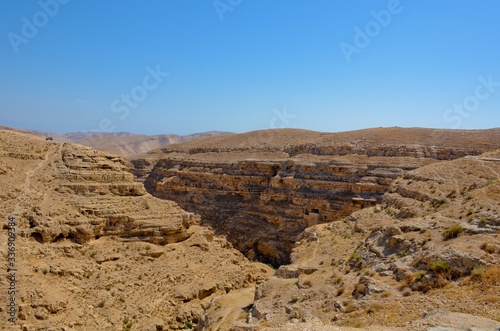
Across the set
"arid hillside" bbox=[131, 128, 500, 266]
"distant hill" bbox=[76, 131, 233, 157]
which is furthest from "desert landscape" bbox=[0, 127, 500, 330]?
"distant hill" bbox=[76, 131, 233, 157]

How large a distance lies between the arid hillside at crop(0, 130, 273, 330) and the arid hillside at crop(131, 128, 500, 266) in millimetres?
13663

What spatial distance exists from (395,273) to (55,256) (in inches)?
499

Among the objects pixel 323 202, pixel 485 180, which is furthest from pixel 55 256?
pixel 323 202

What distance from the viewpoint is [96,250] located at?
53.4ft

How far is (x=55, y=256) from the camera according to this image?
14.9 m

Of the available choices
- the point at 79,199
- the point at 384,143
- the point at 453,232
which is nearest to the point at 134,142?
the point at 384,143

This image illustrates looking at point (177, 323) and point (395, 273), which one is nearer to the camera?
point (395, 273)

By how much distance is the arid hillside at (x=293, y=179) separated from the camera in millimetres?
32812

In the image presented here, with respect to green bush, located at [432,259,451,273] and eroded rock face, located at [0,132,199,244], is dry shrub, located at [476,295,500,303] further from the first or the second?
eroded rock face, located at [0,132,199,244]

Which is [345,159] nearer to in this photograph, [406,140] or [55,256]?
[406,140]

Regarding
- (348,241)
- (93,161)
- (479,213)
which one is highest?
(93,161)

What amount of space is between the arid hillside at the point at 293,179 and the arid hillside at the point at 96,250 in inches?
538

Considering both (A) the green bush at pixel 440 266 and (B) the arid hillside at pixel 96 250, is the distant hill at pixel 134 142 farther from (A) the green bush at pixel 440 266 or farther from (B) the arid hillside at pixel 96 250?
(A) the green bush at pixel 440 266

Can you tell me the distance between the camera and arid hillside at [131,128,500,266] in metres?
32.8
